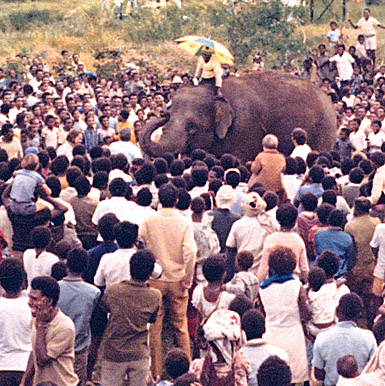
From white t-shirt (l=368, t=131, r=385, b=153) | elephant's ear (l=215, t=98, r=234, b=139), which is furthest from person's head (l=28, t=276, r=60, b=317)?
white t-shirt (l=368, t=131, r=385, b=153)

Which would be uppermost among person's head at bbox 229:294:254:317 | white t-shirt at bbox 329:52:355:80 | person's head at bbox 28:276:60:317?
person's head at bbox 28:276:60:317

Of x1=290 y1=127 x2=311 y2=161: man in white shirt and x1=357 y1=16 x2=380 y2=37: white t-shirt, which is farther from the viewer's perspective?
x1=357 y1=16 x2=380 y2=37: white t-shirt

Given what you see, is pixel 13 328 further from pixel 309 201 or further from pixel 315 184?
pixel 315 184

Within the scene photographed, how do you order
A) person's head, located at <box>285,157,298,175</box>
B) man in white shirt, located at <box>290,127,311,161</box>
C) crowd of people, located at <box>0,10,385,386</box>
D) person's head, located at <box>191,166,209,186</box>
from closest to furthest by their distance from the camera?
crowd of people, located at <box>0,10,385,386</box>, person's head, located at <box>191,166,209,186</box>, person's head, located at <box>285,157,298,175</box>, man in white shirt, located at <box>290,127,311,161</box>

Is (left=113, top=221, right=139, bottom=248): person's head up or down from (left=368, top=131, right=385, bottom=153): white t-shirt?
up

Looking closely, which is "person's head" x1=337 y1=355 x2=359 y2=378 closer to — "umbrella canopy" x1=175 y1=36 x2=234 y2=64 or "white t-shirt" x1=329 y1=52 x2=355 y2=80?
"umbrella canopy" x1=175 y1=36 x2=234 y2=64

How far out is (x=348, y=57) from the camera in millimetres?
24031

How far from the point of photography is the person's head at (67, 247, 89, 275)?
757 centimetres

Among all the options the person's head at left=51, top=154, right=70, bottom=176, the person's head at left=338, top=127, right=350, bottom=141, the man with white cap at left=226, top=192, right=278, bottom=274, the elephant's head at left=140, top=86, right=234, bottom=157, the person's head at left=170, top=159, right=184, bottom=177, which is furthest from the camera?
the person's head at left=338, top=127, right=350, bottom=141

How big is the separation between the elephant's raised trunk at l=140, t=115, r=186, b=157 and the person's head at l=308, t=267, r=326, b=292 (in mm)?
7438

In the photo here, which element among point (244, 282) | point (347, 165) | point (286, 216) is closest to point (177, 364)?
point (244, 282)

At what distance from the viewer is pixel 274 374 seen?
5855 mm

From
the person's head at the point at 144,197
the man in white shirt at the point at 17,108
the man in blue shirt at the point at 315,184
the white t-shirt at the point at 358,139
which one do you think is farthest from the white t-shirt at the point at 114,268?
the white t-shirt at the point at 358,139

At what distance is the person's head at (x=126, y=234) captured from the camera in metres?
8.09
